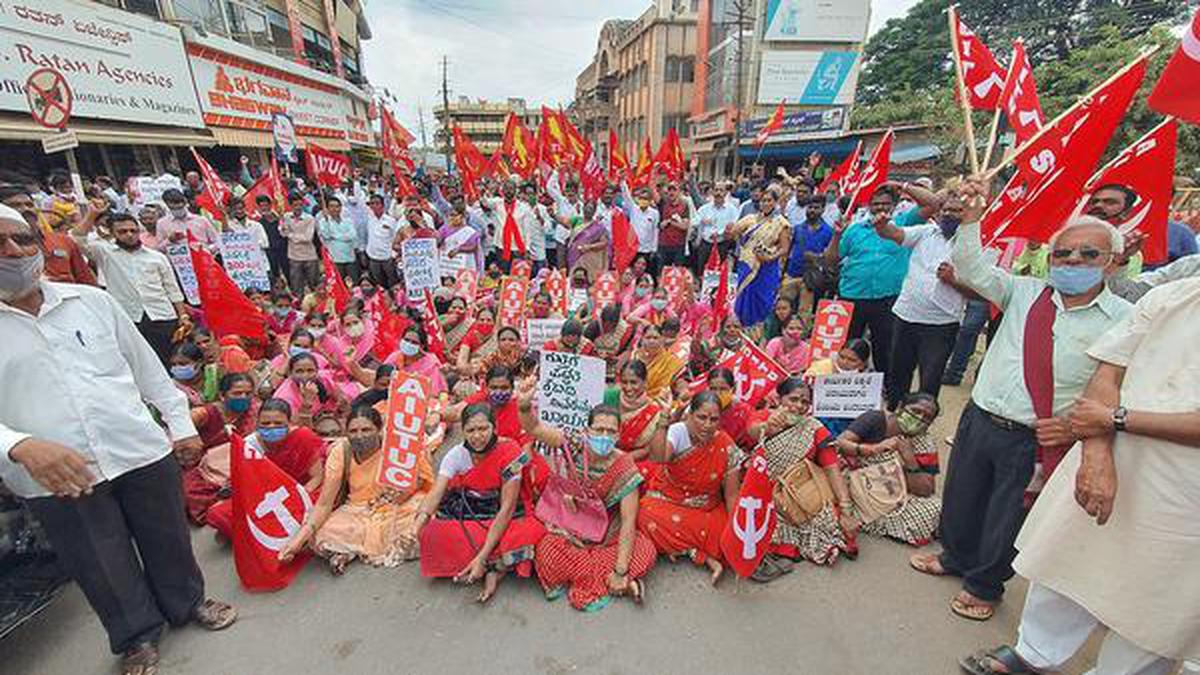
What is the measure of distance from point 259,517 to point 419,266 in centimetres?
401

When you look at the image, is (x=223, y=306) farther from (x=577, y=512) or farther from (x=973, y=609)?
(x=973, y=609)

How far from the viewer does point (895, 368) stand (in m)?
4.40

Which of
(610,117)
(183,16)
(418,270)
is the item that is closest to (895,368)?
(418,270)

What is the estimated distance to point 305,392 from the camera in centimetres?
409

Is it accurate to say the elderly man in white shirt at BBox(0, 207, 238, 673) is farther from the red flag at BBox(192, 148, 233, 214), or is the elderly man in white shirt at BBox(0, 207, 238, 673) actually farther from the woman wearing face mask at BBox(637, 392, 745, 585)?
the red flag at BBox(192, 148, 233, 214)

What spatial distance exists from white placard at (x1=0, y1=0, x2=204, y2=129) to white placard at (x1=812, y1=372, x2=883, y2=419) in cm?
1288

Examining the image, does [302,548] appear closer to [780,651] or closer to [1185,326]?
[780,651]

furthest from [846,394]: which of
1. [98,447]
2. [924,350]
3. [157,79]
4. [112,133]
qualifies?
[157,79]

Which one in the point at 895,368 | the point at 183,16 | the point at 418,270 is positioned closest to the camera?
the point at 895,368

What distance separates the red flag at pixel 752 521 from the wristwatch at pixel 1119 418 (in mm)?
1380

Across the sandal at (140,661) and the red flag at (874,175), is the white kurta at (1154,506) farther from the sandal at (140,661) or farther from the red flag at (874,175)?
the red flag at (874,175)

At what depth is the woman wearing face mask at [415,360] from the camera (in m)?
5.00

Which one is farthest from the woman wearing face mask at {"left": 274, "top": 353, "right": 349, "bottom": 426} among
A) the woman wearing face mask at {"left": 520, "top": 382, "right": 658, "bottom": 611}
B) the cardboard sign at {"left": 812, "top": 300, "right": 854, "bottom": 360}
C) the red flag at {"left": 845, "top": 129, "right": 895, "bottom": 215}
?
the red flag at {"left": 845, "top": 129, "right": 895, "bottom": 215}

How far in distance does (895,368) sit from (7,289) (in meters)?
5.38
